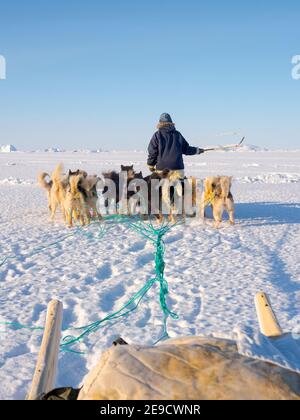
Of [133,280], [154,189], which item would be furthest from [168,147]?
[133,280]

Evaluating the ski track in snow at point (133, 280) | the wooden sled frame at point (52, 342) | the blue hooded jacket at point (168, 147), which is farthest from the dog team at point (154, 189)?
the wooden sled frame at point (52, 342)

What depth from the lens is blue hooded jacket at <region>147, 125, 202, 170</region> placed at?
727 centimetres

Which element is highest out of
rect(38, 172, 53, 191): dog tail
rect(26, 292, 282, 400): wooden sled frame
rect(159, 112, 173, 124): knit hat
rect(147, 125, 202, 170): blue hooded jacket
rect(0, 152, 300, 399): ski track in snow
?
rect(159, 112, 173, 124): knit hat

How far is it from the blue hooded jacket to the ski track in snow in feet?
3.47

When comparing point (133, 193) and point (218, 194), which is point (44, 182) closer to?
point (133, 193)

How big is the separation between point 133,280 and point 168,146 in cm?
360

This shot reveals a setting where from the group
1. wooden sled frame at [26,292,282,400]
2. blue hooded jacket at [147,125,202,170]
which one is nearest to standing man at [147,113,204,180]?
blue hooded jacket at [147,125,202,170]

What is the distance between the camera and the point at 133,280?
4176mm

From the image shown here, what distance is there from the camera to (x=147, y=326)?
3016mm

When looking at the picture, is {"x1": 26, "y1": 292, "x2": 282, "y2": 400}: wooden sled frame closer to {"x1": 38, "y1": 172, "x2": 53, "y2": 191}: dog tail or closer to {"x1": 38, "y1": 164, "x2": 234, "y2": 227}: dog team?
{"x1": 38, "y1": 164, "x2": 234, "y2": 227}: dog team

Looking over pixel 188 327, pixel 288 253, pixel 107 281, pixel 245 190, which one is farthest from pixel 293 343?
pixel 245 190
